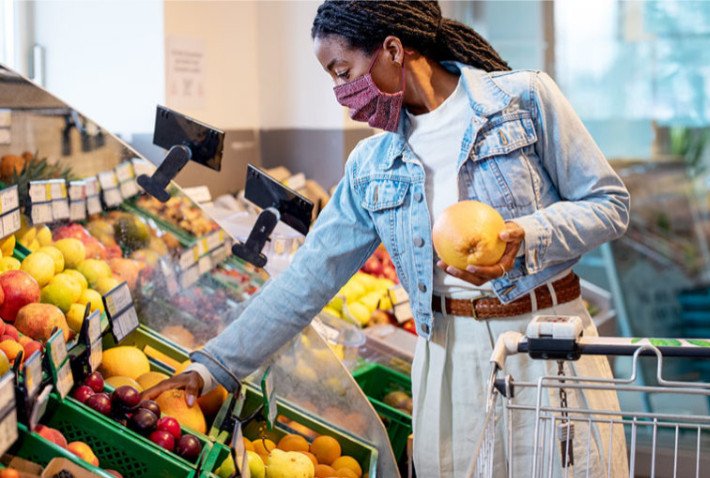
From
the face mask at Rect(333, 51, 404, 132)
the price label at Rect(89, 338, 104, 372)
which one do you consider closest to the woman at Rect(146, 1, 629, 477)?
the face mask at Rect(333, 51, 404, 132)

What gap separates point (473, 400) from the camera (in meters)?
2.19

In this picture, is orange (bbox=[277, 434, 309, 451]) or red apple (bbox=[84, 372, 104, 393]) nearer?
red apple (bbox=[84, 372, 104, 393])

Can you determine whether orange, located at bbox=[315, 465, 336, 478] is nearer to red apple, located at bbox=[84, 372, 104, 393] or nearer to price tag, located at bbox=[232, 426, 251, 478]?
price tag, located at bbox=[232, 426, 251, 478]

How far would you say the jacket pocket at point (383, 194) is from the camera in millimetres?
2188

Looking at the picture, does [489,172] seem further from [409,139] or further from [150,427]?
[150,427]

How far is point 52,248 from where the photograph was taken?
2275mm

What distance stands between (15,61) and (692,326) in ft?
13.2

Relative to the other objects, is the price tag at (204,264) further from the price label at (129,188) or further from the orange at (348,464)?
the orange at (348,464)

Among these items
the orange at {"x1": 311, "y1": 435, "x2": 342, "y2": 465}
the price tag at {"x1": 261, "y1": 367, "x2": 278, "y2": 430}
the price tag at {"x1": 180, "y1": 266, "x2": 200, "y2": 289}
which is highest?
the price tag at {"x1": 180, "y1": 266, "x2": 200, "y2": 289}

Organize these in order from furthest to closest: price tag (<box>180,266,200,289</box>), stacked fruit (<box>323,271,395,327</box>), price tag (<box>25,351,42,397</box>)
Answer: stacked fruit (<box>323,271,395,327</box>), price tag (<box>180,266,200,289</box>), price tag (<box>25,351,42,397</box>)

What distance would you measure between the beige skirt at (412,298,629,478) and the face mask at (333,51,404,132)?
18.2 inches

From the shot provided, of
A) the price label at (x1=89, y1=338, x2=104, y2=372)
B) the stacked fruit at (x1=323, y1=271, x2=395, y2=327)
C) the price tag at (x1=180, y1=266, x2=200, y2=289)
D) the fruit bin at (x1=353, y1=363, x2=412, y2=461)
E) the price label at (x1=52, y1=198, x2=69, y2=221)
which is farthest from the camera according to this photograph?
the stacked fruit at (x1=323, y1=271, x2=395, y2=327)

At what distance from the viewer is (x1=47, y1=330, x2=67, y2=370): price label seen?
5.93ft

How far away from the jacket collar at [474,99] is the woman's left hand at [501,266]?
0.29 metres
